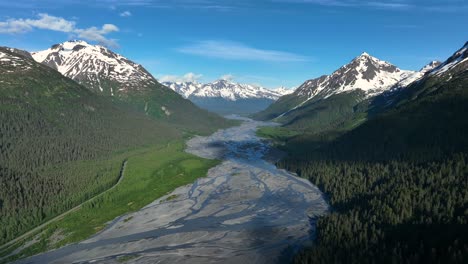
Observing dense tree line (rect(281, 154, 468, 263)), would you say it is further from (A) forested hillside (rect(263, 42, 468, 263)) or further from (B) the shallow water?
(B) the shallow water

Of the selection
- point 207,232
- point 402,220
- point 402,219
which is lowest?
point 207,232

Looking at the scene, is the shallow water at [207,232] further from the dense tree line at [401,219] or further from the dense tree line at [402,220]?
the dense tree line at [402,220]

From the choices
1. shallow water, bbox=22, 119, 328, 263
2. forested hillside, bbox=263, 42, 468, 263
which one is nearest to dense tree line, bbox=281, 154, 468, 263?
forested hillside, bbox=263, 42, 468, 263

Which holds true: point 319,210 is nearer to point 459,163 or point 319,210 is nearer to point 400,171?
point 400,171

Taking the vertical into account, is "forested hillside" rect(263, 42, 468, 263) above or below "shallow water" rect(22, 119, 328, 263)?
above

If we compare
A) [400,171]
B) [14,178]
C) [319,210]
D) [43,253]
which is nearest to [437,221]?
[319,210]

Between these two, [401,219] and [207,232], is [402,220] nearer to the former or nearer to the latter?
[401,219]

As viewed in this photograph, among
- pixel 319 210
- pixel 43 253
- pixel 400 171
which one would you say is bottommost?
pixel 43 253

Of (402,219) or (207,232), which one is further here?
(207,232)

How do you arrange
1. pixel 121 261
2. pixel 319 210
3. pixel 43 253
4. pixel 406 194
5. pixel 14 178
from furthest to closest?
pixel 14 178
pixel 319 210
pixel 406 194
pixel 43 253
pixel 121 261

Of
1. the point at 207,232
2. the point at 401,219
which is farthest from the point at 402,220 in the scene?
the point at 207,232

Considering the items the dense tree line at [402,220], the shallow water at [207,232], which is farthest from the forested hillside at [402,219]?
the shallow water at [207,232]
